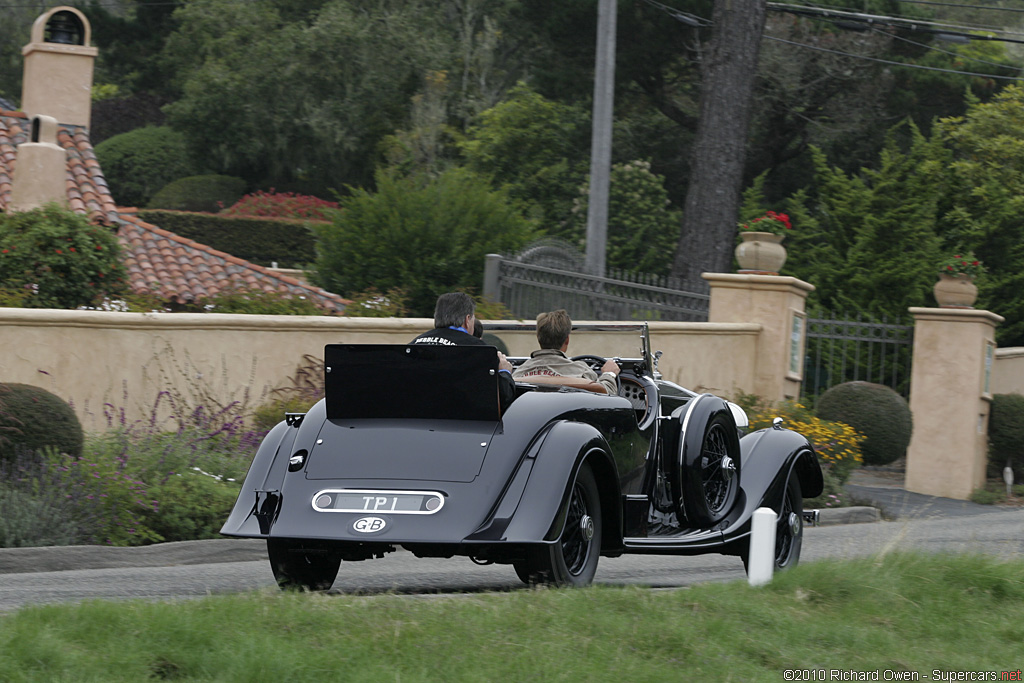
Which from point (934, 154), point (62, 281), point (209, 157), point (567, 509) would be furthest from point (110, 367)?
point (209, 157)

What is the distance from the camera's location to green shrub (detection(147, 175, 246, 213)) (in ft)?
132

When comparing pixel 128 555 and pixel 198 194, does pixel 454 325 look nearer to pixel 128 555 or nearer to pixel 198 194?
pixel 128 555

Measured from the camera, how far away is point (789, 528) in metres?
8.27

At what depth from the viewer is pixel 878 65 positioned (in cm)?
3600

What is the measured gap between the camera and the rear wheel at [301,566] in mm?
6754

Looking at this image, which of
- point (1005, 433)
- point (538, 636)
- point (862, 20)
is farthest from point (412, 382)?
point (862, 20)

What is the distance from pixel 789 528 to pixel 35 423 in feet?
16.9

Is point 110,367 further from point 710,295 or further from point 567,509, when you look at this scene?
point 710,295

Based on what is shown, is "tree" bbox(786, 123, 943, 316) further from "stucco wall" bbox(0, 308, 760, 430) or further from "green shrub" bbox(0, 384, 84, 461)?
"green shrub" bbox(0, 384, 84, 461)

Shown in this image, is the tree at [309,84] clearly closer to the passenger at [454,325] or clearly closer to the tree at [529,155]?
the tree at [529,155]

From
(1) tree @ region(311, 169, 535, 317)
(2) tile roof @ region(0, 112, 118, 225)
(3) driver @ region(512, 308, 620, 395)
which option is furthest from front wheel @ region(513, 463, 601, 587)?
(2) tile roof @ region(0, 112, 118, 225)

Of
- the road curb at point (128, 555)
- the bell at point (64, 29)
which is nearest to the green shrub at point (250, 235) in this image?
the bell at point (64, 29)

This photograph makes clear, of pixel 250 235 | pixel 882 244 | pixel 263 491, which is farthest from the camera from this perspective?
A: pixel 250 235

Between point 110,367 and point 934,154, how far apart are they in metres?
17.4
